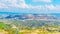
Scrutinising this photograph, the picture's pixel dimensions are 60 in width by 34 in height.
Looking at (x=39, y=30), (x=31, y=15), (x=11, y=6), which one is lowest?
(x=39, y=30)

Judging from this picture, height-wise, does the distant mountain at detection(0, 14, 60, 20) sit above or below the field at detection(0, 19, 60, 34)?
above

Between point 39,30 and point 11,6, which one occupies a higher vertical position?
point 11,6

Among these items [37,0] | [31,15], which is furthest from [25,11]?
[37,0]

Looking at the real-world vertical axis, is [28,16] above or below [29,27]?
above

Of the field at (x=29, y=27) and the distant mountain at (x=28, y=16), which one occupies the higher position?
the distant mountain at (x=28, y=16)

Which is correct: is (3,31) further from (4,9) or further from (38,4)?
A: (38,4)

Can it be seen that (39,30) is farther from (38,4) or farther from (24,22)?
(38,4)
